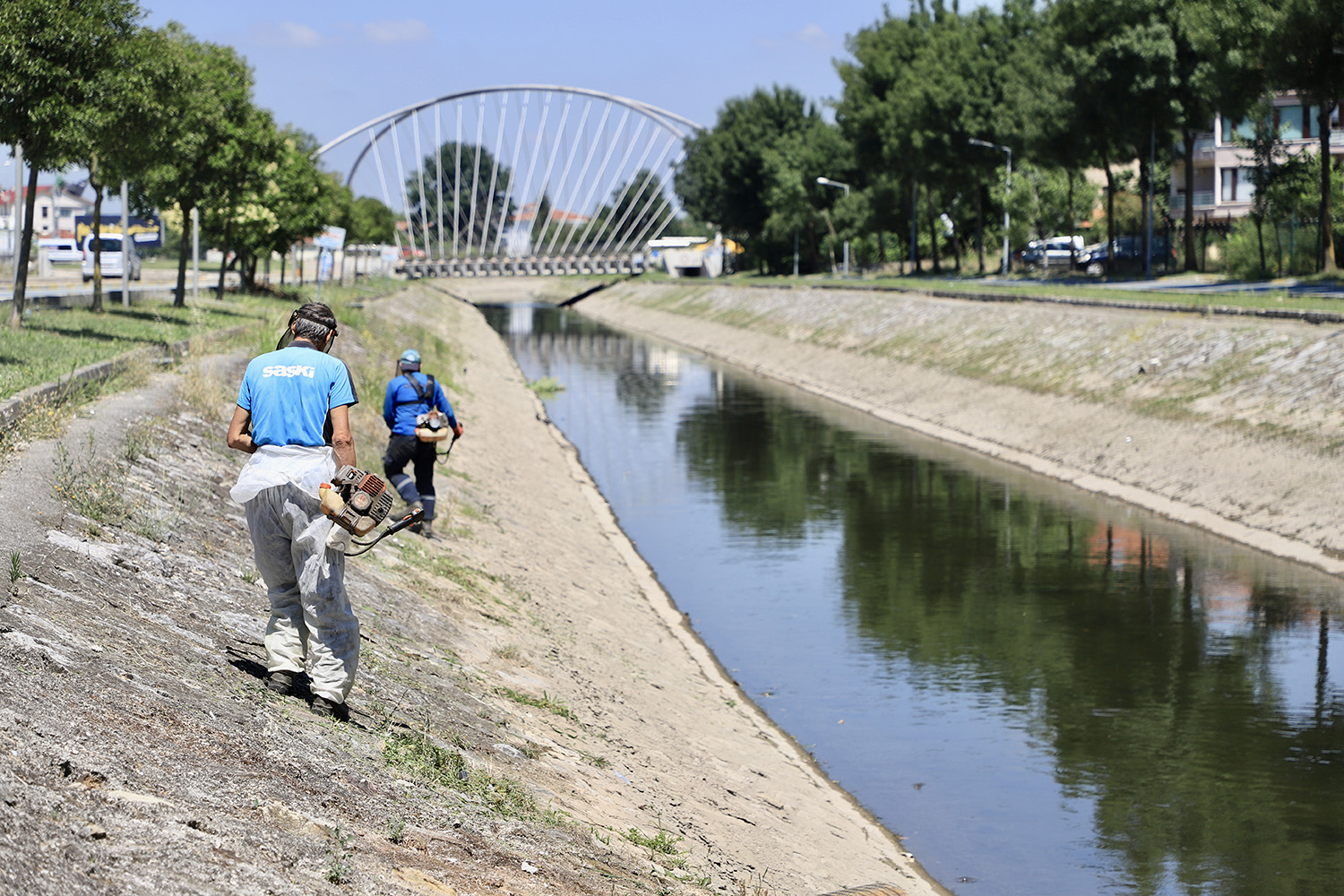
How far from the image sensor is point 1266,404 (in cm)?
2833

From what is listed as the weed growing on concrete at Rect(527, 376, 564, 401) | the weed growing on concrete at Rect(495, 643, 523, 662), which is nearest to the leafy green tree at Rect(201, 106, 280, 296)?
the weed growing on concrete at Rect(527, 376, 564, 401)

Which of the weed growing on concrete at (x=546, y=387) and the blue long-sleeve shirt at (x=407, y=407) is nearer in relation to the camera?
the blue long-sleeve shirt at (x=407, y=407)

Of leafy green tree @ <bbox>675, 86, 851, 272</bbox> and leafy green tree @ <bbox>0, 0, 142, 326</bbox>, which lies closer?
leafy green tree @ <bbox>0, 0, 142, 326</bbox>

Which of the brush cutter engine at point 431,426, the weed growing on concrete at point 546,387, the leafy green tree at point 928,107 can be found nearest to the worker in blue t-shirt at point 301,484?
the brush cutter engine at point 431,426

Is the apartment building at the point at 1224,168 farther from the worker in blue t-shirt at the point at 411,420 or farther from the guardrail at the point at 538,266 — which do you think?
the worker in blue t-shirt at the point at 411,420

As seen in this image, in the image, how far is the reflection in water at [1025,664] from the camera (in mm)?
11805

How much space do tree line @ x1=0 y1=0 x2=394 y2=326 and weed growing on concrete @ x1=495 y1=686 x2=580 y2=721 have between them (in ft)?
58.0

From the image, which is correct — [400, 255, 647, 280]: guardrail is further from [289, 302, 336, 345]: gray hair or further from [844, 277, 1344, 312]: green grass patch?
[289, 302, 336, 345]: gray hair

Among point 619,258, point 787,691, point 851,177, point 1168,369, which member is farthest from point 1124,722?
point 619,258

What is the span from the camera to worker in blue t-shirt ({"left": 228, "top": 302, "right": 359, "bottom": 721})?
785cm

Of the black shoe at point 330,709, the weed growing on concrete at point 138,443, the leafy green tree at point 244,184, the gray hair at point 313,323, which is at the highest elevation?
the leafy green tree at point 244,184

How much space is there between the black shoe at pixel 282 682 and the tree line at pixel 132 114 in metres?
19.6

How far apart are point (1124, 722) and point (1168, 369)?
Answer: 67.6ft

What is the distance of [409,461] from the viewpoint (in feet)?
53.1
